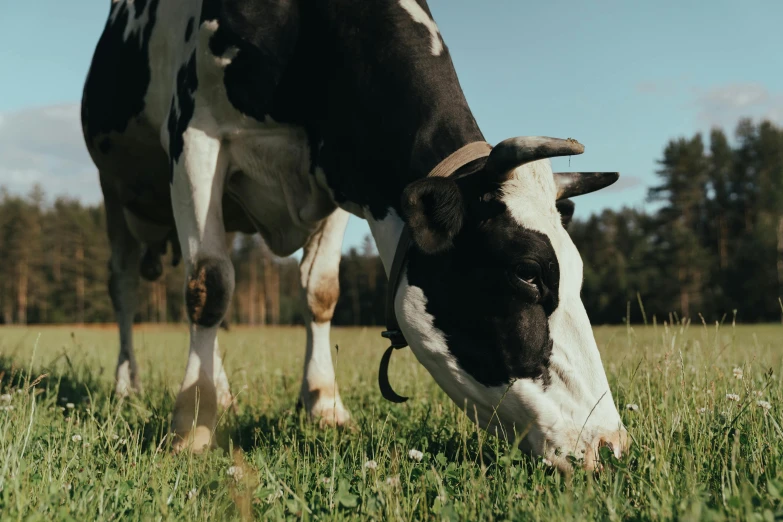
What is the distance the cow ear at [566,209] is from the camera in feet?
10.3

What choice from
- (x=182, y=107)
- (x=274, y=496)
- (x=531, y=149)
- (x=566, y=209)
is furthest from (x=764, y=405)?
(x=182, y=107)

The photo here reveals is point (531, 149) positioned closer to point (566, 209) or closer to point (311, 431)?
point (566, 209)

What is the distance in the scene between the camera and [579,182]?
3.19 meters

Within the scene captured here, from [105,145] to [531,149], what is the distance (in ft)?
13.4

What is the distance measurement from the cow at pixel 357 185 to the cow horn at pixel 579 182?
0.4 inches

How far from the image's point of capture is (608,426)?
254 centimetres

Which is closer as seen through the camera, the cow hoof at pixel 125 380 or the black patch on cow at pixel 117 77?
the black patch on cow at pixel 117 77

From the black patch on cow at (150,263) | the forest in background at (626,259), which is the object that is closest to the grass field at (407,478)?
the black patch on cow at (150,263)

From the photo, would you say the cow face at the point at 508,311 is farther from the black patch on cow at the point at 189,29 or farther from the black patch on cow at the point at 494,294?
the black patch on cow at the point at 189,29

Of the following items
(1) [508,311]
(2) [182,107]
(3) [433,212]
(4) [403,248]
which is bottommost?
(1) [508,311]

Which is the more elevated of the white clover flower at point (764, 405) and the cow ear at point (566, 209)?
the cow ear at point (566, 209)

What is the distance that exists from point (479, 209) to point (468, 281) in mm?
303

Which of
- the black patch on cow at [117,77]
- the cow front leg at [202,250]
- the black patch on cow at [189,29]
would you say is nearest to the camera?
the cow front leg at [202,250]

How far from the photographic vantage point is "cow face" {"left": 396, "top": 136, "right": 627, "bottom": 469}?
261 centimetres
